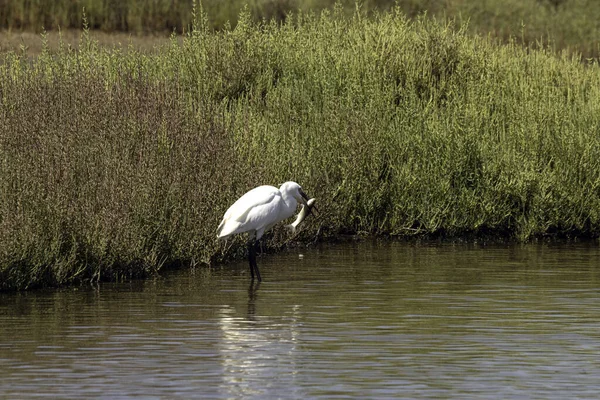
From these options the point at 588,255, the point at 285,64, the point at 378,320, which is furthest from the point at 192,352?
the point at 285,64

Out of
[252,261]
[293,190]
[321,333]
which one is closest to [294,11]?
[293,190]

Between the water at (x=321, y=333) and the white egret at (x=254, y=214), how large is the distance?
0.36 m

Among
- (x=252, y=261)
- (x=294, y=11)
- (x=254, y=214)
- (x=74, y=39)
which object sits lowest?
(x=252, y=261)

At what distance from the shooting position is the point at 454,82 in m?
18.2

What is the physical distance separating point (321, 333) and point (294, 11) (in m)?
20.5

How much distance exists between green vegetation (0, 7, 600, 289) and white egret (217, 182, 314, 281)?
548mm

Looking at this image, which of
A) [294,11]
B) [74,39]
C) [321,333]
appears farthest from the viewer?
[294,11]

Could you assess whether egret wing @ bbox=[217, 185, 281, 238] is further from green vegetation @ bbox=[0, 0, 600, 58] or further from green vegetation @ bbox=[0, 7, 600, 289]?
green vegetation @ bbox=[0, 0, 600, 58]

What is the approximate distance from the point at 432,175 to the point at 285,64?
3514 mm

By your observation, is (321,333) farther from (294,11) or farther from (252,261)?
(294,11)

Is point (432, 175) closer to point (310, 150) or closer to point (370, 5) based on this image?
point (310, 150)

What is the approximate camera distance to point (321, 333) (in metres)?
9.47

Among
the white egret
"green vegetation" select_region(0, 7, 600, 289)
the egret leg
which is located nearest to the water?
the egret leg

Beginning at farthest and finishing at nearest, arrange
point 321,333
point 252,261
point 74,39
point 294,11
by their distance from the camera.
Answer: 1. point 294,11
2. point 74,39
3. point 252,261
4. point 321,333
